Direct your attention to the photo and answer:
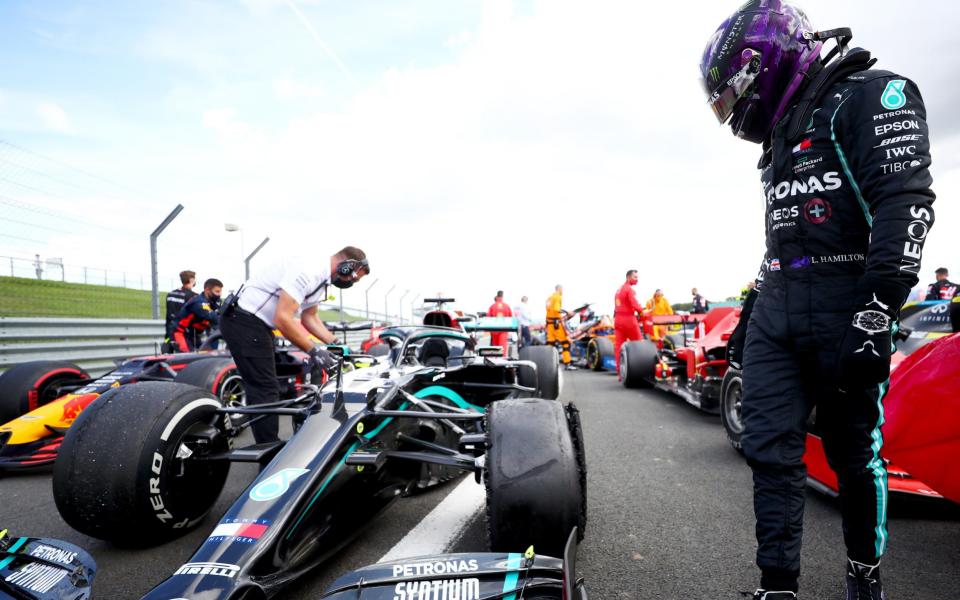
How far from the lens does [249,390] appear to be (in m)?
3.67

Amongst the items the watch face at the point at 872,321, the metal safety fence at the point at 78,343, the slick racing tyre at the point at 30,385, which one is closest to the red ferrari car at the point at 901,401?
the watch face at the point at 872,321

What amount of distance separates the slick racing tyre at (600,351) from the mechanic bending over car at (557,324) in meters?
0.99

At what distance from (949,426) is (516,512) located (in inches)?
66.1

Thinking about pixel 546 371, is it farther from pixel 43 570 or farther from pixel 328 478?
pixel 43 570

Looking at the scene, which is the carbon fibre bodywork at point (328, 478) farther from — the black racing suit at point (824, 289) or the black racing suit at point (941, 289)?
the black racing suit at point (941, 289)

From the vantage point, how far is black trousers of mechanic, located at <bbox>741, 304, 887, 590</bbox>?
1650 millimetres

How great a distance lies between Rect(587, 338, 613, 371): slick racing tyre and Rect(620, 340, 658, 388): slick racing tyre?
3579mm

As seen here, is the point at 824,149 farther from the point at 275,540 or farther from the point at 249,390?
the point at 249,390

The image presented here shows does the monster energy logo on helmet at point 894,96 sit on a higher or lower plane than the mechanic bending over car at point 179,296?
higher

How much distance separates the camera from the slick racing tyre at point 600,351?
38.2ft

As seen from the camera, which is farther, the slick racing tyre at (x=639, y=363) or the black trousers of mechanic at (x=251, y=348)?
the slick racing tyre at (x=639, y=363)

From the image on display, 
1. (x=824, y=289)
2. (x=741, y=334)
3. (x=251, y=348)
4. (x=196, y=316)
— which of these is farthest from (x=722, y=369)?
(x=196, y=316)

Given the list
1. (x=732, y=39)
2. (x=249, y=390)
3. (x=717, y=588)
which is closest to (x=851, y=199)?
(x=732, y=39)

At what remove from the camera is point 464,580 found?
4.68 ft
